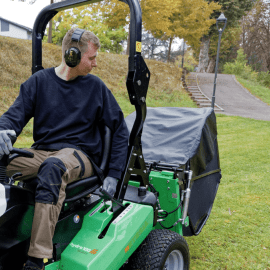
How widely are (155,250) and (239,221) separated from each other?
1.98 m

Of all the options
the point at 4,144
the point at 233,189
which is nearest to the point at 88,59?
the point at 4,144

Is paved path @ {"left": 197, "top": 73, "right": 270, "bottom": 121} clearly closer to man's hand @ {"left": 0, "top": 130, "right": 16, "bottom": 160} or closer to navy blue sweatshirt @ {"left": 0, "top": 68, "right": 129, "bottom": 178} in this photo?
navy blue sweatshirt @ {"left": 0, "top": 68, "right": 129, "bottom": 178}

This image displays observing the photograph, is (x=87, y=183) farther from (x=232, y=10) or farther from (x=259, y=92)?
(x=232, y=10)

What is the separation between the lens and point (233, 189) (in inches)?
181

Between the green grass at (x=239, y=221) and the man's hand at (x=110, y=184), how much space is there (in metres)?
1.39

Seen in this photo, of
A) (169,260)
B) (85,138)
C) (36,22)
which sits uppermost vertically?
(36,22)

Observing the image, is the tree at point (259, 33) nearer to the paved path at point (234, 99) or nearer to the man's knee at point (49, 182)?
the paved path at point (234, 99)

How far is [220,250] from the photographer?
2941 millimetres

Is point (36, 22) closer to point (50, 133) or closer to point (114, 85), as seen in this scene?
point (50, 133)

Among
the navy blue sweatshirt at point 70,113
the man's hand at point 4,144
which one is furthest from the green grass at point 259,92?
the man's hand at point 4,144

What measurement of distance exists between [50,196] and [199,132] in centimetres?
181

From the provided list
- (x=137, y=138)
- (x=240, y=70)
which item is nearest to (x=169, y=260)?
(x=137, y=138)

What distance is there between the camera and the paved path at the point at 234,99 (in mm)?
14594

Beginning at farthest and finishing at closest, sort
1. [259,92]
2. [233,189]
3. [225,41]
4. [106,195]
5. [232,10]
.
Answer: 1. [225,41]
2. [232,10]
3. [259,92]
4. [233,189]
5. [106,195]
